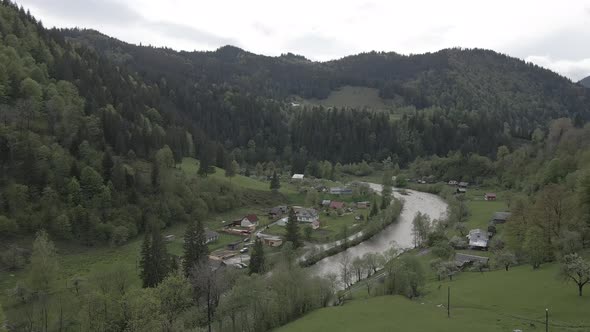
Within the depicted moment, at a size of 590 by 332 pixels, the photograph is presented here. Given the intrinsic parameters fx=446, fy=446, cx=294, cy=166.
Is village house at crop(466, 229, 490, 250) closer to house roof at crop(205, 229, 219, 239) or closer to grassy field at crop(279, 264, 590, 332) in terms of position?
grassy field at crop(279, 264, 590, 332)

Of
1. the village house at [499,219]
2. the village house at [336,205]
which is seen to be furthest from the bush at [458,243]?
the village house at [336,205]

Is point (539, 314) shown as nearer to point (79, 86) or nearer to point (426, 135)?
point (79, 86)

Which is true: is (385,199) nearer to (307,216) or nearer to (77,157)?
(307,216)

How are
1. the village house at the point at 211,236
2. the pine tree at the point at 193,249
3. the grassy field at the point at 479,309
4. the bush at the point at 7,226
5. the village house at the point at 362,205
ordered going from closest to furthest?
the grassy field at the point at 479,309 → the pine tree at the point at 193,249 → the bush at the point at 7,226 → the village house at the point at 211,236 → the village house at the point at 362,205

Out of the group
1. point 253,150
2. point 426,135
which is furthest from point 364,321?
point 426,135

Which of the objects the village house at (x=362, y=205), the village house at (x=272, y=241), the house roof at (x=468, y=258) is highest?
the house roof at (x=468, y=258)

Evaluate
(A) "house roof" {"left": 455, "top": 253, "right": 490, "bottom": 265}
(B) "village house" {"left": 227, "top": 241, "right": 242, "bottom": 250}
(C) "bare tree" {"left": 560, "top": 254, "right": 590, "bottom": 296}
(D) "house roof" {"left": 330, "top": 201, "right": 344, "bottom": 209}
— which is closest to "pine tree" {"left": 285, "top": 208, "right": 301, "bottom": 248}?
(B) "village house" {"left": 227, "top": 241, "right": 242, "bottom": 250}

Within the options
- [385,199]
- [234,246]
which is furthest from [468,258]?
[385,199]

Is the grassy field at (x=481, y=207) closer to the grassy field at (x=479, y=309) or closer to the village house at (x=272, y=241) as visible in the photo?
the village house at (x=272, y=241)
